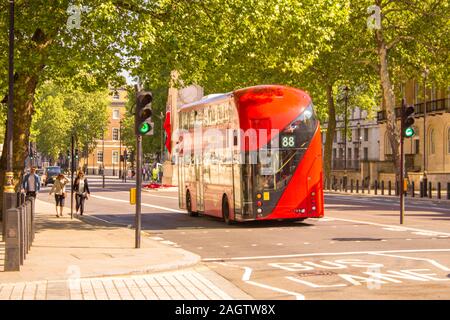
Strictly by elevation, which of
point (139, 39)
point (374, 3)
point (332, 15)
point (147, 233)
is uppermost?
point (374, 3)

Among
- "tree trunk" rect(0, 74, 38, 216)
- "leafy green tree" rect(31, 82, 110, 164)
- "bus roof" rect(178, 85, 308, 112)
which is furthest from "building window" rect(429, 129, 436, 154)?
"leafy green tree" rect(31, 82, 110, 164)

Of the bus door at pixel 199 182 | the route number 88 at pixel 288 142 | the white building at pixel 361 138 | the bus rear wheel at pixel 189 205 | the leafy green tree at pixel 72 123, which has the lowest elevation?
the bus rear wheel at pixel 189 205

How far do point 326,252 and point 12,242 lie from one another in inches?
250

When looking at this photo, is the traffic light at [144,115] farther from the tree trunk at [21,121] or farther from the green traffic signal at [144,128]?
the tree trunk at [21,121]

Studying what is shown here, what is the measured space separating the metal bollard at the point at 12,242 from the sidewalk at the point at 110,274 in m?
0.22

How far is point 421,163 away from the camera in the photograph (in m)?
70.2

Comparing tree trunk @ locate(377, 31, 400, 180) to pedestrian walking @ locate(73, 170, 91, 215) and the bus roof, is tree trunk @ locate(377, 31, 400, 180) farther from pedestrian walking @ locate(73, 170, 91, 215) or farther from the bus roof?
the bus roof

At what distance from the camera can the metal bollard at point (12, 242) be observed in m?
13.3

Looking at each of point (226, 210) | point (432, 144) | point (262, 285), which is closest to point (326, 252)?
point (262, 285)

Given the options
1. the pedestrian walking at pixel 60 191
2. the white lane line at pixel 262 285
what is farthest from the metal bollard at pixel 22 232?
the pedestrian walking at pixel 60 191

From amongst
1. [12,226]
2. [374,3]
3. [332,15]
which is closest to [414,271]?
[12,226]
